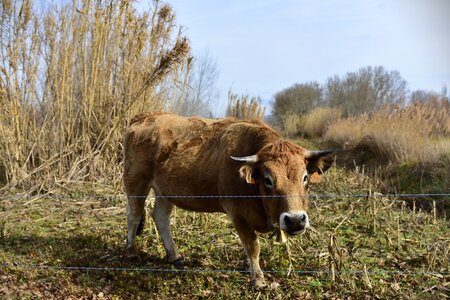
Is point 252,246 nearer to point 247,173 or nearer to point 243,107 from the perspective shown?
point 247,173

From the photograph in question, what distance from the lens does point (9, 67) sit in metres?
7.85

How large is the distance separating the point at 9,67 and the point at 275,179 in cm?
597

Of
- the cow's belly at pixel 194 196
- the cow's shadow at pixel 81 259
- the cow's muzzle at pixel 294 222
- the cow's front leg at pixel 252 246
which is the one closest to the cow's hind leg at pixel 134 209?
the cow's shadow at pixel 81 259

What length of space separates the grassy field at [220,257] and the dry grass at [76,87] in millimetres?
1534

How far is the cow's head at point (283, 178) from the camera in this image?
12.0 ft

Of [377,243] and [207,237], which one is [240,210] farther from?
[377,243]

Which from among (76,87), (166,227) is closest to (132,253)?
(166,227)

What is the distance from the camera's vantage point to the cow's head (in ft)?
12.0

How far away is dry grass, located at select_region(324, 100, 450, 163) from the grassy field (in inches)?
163

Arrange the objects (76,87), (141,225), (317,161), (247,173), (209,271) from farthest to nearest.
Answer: (76,87)
(141,225)
(209,271)
(317,161)
(247,173)

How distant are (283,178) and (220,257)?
1703 millimetres

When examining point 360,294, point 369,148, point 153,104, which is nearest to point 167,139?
point 360,294

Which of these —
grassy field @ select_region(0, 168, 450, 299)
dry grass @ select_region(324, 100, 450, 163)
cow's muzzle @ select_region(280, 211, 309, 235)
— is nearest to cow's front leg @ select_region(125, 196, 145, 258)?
grassy field @ select_region(0, 168, 450, 299)

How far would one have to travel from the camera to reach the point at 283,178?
3.84 meters
